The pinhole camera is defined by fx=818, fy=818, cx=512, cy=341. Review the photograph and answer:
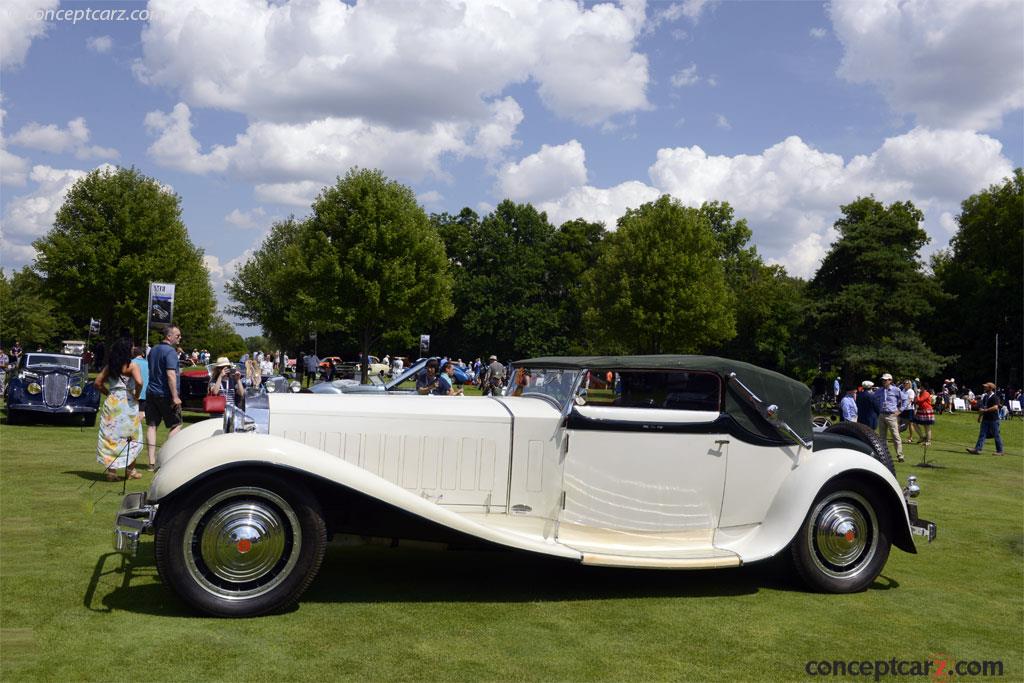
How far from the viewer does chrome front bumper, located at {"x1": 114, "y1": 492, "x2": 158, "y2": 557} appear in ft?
15.5

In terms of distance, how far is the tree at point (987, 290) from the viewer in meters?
53.9

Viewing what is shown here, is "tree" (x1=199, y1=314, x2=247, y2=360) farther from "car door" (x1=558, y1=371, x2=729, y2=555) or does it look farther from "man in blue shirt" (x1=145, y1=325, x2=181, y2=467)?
"car door" (x1=558, y1=371, x2=729, y2=555)

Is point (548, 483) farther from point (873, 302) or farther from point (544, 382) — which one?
point (873, 302)

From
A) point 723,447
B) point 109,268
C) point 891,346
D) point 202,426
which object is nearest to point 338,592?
point 202,426

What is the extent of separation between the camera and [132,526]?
4.78 meters

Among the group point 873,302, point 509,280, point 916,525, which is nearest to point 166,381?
point 916,525

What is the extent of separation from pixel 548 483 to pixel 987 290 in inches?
2335

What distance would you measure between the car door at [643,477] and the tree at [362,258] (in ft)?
111

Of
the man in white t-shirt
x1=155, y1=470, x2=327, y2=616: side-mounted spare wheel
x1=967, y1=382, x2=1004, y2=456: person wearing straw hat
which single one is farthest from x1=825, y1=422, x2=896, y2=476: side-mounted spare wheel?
the man in white t-shirt

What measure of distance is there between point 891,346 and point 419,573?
4273cm

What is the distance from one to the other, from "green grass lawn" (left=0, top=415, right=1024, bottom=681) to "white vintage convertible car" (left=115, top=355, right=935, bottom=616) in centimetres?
34

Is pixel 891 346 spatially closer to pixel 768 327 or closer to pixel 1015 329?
pixel 1015 329

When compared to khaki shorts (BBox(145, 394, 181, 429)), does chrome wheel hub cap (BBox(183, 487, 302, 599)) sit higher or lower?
lower

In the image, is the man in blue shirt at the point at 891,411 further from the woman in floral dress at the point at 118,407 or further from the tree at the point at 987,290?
the tree at the point at 987,290
